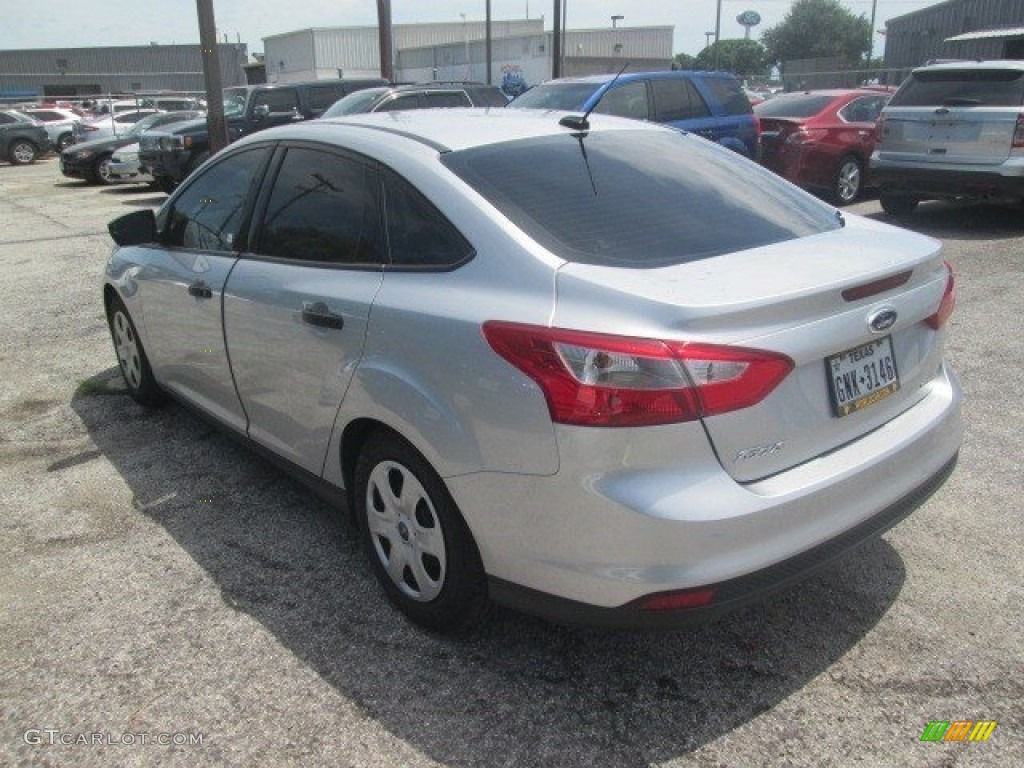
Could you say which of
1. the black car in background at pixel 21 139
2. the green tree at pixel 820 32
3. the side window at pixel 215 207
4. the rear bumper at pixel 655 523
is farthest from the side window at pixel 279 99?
the green tree at pixel 820 32

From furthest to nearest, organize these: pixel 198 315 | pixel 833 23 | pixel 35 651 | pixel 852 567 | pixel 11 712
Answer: pixel 833 23
pixel 198 315
pixel 852 567
pixel 35 651
pixel 11 712

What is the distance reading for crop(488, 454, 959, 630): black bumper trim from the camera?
2.25 meters

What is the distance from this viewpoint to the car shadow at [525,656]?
7.95ft

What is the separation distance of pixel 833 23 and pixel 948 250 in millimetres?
89991

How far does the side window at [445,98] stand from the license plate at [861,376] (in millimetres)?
11405

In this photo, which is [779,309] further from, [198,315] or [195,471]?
[195,471]

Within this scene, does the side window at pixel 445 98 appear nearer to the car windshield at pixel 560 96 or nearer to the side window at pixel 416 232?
the car windshield at pixel 560 96

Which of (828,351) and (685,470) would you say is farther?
(828,351)

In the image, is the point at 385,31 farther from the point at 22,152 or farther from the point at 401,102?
the point at 401,102

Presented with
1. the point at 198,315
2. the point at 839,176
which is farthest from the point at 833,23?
the point at 198,315

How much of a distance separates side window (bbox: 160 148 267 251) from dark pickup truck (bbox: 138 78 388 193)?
37.2ft

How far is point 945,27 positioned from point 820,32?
59.4m

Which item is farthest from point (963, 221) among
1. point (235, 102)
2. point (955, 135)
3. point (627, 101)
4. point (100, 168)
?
point (100, 168)

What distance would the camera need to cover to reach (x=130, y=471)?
14.0 feet
